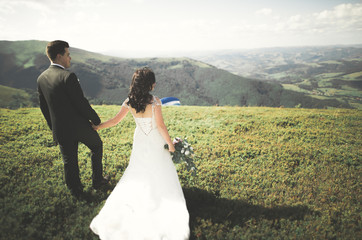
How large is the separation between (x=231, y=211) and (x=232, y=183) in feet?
4.99

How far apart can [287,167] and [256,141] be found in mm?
2404

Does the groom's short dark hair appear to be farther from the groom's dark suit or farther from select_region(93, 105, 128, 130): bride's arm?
select_region(93, 105, 128, 130): bride's arm

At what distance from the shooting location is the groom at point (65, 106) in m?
4.50

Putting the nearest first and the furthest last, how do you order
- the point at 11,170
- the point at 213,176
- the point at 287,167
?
the point at 11,170
the point at 213,176
the point at 287,167

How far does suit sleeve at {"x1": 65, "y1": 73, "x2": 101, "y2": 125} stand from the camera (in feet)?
14.7

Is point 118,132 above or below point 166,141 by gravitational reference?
below

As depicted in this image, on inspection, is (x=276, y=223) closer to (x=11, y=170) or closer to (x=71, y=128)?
(x=71, y=128)

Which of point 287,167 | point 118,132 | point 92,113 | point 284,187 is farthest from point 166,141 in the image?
point 118,132

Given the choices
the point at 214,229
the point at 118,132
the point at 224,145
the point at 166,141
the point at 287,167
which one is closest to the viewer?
the point at 214,229

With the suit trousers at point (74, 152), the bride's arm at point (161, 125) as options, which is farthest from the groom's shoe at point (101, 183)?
the bride's arm at point (161, 125)

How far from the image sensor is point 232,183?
21.8 ft

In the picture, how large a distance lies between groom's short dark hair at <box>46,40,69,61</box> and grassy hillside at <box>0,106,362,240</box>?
4022mm

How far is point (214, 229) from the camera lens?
4.73 metres

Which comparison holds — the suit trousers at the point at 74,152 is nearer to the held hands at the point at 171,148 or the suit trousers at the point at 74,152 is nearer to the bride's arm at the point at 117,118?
the bride's arm at the point at 117,118
